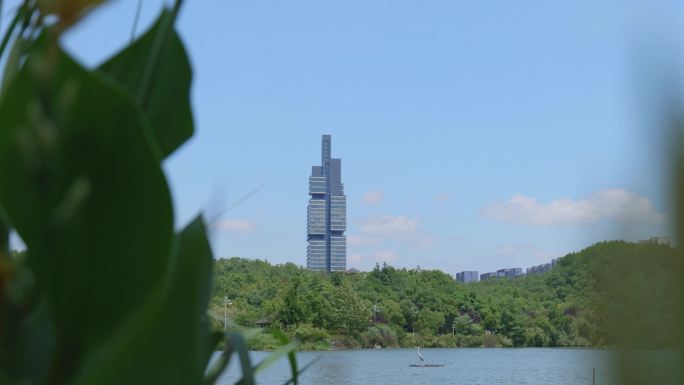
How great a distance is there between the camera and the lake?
101 ft

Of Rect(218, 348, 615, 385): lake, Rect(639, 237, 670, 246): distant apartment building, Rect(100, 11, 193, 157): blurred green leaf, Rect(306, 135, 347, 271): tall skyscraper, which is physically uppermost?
Rect(306, 135, 347, 271): tall skyscraper

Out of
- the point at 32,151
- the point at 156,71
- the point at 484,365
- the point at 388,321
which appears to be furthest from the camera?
the point at 388,321

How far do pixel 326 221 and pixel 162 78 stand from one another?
9968 cm

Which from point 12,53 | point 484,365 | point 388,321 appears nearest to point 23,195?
point 12,53

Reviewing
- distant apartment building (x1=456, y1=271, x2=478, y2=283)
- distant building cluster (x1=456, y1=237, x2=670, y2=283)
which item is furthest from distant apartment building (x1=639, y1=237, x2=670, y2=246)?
distant apartment building (x1=456, y1=271, x2=478, y2=283)

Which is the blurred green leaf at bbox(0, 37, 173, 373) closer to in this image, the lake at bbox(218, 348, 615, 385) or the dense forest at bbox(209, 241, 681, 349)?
the lake at bbox(218, 348, 615, 385)

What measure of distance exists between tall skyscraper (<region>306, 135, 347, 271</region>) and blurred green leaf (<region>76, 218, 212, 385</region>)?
97.5m

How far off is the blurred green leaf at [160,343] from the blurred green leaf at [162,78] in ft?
0.26

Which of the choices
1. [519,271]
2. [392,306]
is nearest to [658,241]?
[392,306]

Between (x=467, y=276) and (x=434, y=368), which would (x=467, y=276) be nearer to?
(x=467, y=276)

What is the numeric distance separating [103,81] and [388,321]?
4755 centimetres

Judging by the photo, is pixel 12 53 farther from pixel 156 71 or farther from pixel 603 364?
pixel 603 364

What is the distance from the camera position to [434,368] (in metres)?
36.9

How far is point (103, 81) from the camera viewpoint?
0.65 ft
